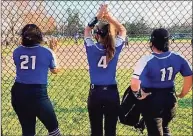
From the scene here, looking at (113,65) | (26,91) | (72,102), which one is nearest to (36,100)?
(26,91)

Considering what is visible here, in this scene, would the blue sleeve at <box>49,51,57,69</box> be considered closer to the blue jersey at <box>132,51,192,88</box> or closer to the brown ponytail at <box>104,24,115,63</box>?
the brown ponytail at <box>104,24,115,63</box>

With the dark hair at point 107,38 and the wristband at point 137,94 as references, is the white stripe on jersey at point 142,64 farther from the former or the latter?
the dark hair at point 107,38

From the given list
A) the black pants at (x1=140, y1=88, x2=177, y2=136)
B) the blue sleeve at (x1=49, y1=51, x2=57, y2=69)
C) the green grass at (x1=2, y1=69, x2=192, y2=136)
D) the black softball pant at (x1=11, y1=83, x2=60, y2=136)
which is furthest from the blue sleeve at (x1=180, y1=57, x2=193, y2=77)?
the green grass at (x1=2, y1=69, x2=192, y2=136)

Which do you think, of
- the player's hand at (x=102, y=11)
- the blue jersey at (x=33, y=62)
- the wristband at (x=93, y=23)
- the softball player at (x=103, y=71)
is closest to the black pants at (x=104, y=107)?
the softball player at (x=103, y=71)

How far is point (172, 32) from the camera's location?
19.1 feet

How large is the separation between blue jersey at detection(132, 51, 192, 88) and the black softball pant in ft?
3.72

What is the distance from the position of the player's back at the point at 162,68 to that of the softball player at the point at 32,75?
3.72 ft

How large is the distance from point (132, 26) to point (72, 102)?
2.65m

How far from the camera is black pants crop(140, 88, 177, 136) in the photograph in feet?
14.3

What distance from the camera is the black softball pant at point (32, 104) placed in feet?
15.4

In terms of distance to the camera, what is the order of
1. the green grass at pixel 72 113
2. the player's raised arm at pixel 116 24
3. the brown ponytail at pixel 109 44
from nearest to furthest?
the brown ponytail at pixel 109 44, the player's raised arm at pixel 116 24, the green grass at pixel 72 113

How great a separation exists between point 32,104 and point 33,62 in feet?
1.60

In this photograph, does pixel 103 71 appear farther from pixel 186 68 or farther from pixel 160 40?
pixel 186 68

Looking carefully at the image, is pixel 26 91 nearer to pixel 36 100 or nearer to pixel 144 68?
pixel 36 100
